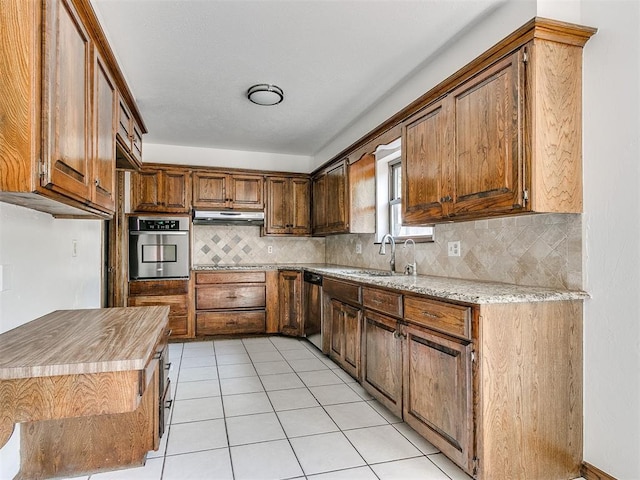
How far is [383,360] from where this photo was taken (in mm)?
2645

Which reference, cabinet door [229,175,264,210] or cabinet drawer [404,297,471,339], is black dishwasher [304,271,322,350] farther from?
cabinet drawer [404,297,471,339]

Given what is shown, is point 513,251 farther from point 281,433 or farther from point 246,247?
point 246,247

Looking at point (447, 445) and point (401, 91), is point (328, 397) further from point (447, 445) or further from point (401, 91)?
point (401, 91)

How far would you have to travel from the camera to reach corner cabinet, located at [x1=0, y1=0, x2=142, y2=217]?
3.95 feet

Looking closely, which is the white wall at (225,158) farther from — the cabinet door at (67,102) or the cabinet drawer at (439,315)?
the cabinet drawer at (439,315)

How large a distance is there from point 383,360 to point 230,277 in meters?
2.63

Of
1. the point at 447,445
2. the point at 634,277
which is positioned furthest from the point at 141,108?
the point at 634,277

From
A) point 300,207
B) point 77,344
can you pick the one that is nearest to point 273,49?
point 77,344

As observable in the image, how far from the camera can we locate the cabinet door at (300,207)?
5289mm

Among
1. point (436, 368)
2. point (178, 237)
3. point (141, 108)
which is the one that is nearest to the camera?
point (436, 368)

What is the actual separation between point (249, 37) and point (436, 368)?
2.29 m

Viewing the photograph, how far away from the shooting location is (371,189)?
13.9ft

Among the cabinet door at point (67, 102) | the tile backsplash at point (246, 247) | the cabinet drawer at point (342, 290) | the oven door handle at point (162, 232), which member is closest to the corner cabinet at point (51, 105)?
the cabinet door at point (67, 102)

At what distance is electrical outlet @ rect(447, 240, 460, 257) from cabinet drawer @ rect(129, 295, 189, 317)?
3128mm
